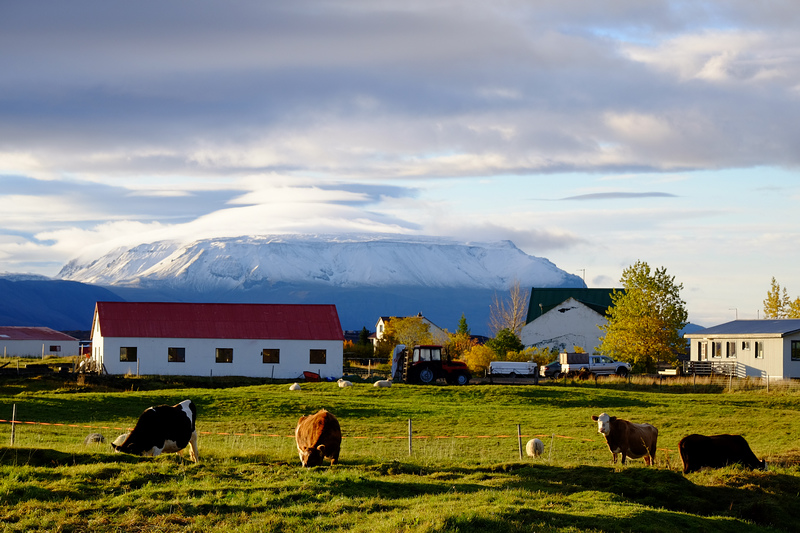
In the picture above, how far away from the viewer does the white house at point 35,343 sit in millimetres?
102375

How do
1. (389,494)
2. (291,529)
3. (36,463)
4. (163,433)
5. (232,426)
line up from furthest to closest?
(232,426) < (163,433) < (36,463) < (389,494) < (291,529)

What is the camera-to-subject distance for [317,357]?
65.6 metres

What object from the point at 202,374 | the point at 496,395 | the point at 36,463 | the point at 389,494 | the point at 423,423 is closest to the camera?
the point at 389,494

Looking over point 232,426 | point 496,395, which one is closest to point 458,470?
point 232,426

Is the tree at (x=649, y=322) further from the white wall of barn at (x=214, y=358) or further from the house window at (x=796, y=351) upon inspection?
the white wall of barn at (x=214, y=358)

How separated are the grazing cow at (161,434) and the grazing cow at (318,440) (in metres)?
2.54

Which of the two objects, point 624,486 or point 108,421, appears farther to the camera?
point 108,421

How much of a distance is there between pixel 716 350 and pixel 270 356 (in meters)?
35.7

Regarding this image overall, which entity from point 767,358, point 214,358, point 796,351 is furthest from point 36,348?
point 796,351

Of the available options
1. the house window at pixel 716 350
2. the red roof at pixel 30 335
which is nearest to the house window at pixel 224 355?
the house window at pixel 716 350

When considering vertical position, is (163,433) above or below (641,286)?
below

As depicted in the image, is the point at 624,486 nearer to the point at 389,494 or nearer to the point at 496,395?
the point at 389,494

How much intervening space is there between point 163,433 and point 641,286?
50793mm

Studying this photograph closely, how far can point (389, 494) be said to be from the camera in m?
15.6
